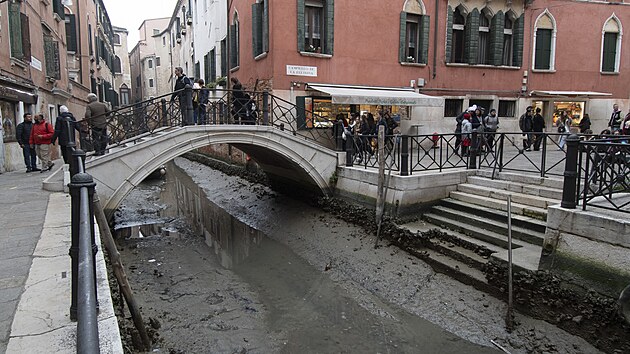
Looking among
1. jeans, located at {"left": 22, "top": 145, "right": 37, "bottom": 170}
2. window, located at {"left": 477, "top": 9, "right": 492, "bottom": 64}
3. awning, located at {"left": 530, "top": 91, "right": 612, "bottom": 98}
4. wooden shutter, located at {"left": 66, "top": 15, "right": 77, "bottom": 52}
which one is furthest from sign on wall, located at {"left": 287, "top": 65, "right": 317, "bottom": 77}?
wooden shutter, located at {"left": 66, "top": 15, "right": 77, "bottom": 52}

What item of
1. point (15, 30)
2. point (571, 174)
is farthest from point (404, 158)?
point (15, 30)

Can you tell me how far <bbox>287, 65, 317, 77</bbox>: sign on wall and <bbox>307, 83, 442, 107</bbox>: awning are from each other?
0.39 metres

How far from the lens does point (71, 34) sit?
20062mm

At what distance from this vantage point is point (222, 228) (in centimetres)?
1205

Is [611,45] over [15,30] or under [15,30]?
over

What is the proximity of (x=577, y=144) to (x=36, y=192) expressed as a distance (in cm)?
896

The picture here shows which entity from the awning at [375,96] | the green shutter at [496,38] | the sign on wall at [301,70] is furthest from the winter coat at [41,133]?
the green shutter at [496,38]

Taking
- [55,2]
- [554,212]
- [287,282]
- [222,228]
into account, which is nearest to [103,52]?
[55,2]

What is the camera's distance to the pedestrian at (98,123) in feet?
28.6

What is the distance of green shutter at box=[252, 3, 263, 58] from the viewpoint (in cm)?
1357

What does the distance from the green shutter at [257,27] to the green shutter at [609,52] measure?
1314 cm

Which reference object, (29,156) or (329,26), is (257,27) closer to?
(329,26)

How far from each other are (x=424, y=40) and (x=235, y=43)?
→ 7045 millimetres

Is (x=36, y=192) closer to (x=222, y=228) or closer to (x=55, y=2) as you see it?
(x=222, y=228)
